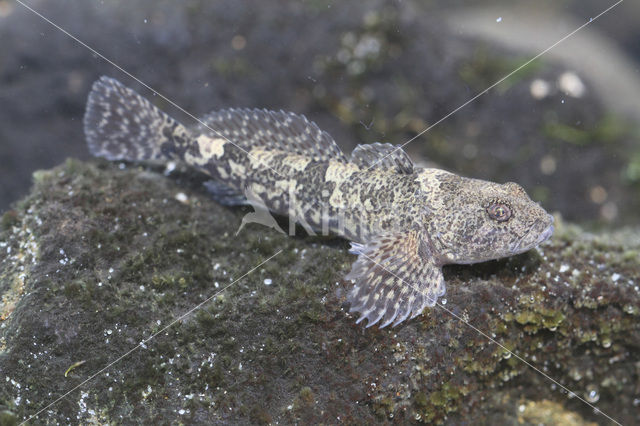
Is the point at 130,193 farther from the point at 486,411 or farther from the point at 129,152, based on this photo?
the point at 486,411

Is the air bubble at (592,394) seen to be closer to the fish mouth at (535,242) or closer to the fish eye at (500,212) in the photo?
the fish mouth at (535,242)

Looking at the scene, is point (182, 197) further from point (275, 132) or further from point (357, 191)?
point (357, 191)

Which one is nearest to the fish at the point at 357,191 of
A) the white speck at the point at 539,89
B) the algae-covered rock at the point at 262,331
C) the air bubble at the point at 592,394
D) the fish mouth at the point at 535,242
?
the fish mouth at the point at 535,242

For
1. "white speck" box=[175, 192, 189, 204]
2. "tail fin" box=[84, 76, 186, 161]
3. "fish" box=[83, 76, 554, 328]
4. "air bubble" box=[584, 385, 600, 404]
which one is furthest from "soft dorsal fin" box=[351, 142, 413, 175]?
"air bubble" box=[584, 385, 600, 404]

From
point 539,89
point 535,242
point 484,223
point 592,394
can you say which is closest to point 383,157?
point 484,223

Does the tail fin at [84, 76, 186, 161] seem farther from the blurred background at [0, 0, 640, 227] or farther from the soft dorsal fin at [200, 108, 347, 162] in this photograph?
the blurred background at [0, 0, 640, 227]
